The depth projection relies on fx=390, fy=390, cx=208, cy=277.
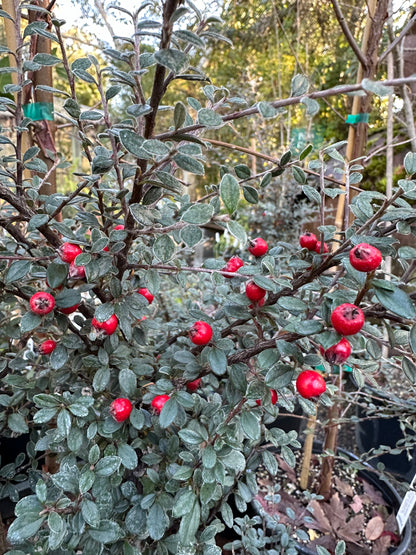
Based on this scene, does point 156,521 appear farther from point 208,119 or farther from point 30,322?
point 208,119

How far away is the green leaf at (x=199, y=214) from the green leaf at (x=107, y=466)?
35cm

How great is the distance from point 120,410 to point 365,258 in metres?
0.42

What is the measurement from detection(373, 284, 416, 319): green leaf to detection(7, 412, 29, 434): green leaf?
2.10 ft

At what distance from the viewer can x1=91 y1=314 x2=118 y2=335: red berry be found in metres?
0.59

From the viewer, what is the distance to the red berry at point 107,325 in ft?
1.94

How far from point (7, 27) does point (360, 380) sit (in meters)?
1.04

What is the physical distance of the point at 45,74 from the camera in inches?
34.2

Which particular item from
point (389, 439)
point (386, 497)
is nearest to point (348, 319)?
point (386, 497)

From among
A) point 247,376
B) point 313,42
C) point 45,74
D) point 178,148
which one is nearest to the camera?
point 178,148

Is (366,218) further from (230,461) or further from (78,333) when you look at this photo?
(78,333)

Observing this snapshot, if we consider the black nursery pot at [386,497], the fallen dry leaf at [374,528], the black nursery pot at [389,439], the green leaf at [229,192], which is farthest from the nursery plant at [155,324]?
the black nursery pot at [389,439]

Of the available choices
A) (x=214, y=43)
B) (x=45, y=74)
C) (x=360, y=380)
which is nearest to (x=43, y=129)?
(x=45, y=74)

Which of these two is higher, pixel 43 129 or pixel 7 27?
pixel 7 27

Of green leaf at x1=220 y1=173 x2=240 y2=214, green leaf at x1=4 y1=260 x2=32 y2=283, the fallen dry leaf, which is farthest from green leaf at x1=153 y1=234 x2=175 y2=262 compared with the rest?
the fallen dry leaf
